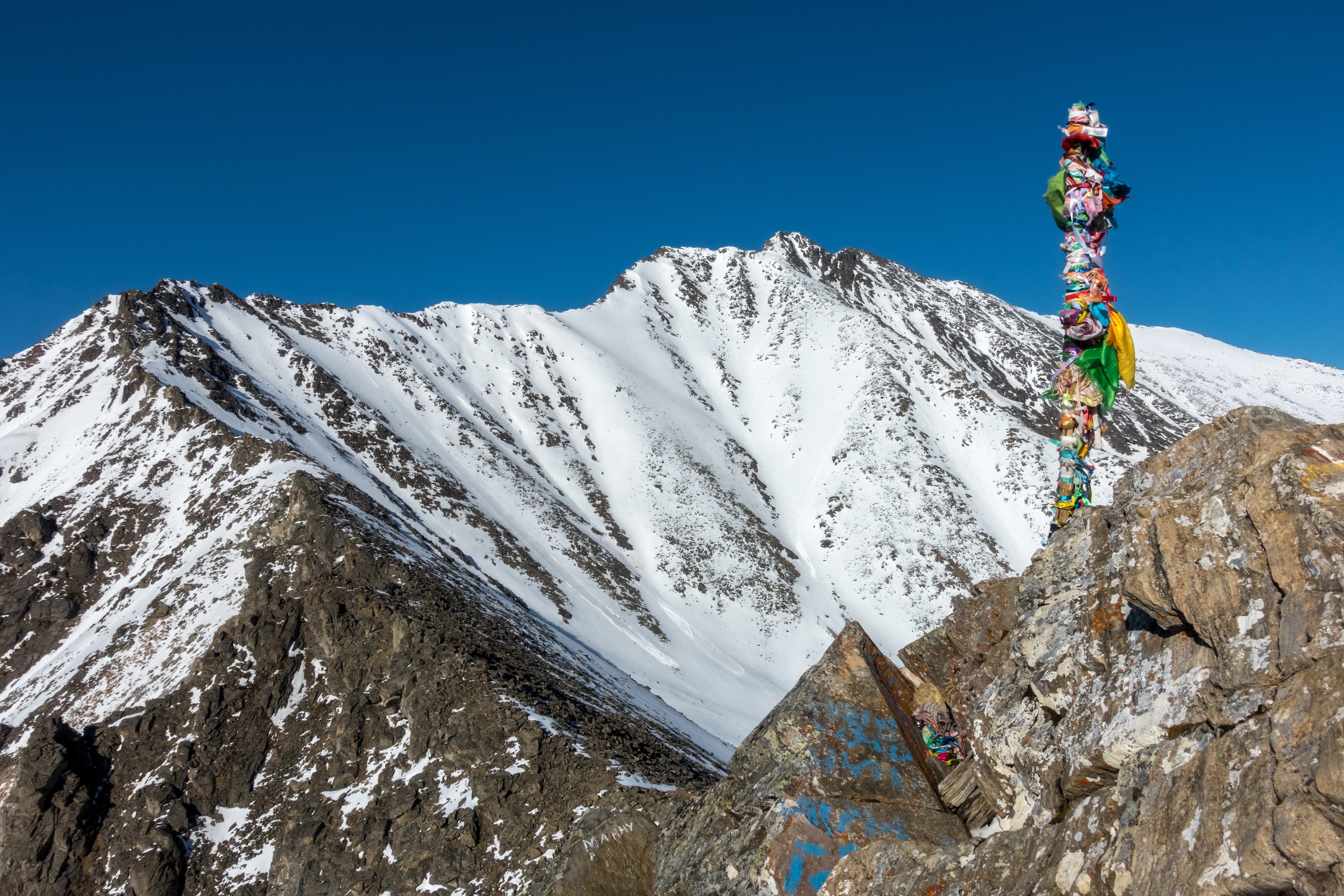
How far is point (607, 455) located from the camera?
83875mm

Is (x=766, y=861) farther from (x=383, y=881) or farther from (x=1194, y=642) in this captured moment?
(x=383, y=881)

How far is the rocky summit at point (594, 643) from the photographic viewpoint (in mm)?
5066

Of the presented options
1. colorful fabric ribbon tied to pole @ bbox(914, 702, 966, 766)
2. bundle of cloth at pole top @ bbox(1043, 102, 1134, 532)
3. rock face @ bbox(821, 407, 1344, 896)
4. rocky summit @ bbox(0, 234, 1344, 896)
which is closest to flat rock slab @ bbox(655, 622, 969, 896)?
rocky summit @ bbox(0, 234, 1344, 896)

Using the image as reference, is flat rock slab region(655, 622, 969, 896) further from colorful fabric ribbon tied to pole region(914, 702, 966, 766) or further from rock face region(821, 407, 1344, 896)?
rock face region(821, 407, 1344, 896)

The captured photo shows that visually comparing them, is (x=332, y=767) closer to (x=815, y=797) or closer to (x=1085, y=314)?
(x=815, y=797)

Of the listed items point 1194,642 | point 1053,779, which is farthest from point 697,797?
point 1194,642

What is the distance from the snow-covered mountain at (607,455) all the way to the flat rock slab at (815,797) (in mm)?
21915

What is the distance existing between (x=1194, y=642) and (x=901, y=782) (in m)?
3.52

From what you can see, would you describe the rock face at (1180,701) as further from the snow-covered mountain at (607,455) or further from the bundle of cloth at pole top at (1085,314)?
the snow-covered mountain at (607,455)

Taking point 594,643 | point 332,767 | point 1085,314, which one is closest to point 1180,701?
point 1085,314

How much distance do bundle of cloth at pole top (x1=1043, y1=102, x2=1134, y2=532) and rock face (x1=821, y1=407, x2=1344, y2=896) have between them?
2124mm

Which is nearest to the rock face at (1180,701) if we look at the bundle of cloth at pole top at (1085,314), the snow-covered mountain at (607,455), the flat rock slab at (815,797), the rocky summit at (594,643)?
the rocky summit at (594,643)

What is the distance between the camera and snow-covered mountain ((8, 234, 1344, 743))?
37.7 m

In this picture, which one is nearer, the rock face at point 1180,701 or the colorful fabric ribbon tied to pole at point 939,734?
the rock face at point 1180,701
